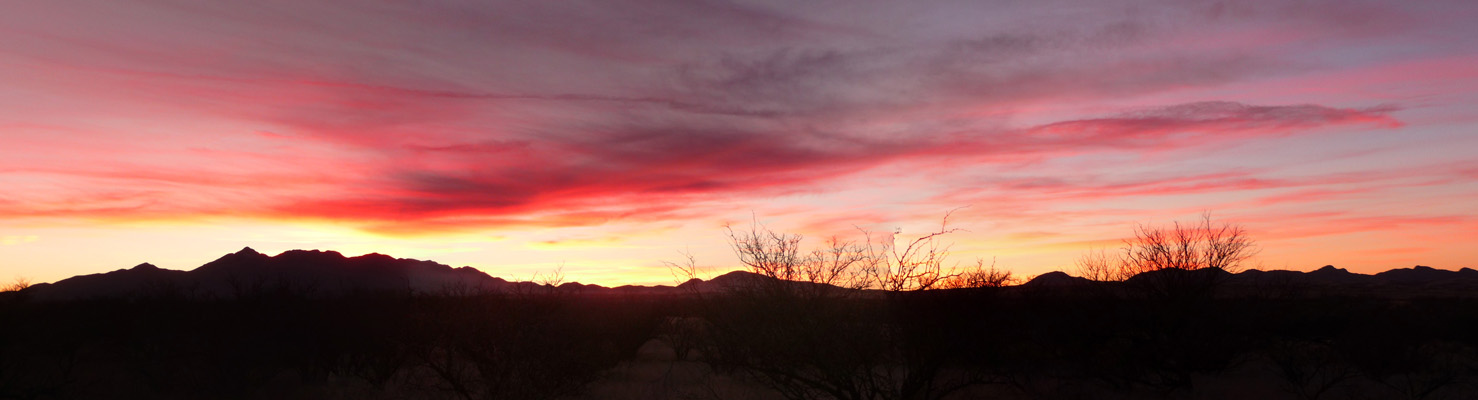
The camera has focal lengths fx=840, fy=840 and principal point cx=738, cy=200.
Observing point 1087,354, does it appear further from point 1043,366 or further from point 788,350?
point 788,350

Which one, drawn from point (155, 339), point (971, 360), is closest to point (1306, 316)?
point (971, 360)

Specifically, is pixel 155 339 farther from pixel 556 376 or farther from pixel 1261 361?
pixel 1261 361

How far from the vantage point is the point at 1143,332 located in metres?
25.9

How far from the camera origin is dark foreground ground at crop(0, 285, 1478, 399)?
1752cm

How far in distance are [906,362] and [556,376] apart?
878cm

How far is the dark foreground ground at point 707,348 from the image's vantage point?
17516 millimetres

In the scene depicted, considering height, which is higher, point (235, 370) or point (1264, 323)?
point (1264, 323)

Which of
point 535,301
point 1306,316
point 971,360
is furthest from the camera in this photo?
point 1306,316

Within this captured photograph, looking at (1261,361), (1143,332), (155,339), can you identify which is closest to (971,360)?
(1143,332)

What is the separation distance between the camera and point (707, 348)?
79.3 ft

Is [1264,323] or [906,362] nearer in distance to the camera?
[906,362]

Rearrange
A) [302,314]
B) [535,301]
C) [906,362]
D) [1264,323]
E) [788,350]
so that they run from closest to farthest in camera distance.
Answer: [788,350] → [906,362] → [535,301] → [1264,323] → [302,314]

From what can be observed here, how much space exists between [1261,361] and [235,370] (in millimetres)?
33257

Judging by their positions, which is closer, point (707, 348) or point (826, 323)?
point (826, 323)
